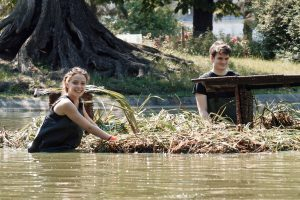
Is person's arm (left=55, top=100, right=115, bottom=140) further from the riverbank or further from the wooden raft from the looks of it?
the riverbank

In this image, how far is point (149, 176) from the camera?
1006cm

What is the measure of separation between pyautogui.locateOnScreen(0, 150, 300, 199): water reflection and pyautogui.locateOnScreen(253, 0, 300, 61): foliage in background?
95.3ft

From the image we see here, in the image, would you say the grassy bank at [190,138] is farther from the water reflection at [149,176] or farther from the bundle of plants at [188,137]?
the water reflection at [149,176]

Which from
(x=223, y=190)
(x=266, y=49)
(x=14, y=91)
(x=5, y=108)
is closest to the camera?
(x=223, y=190)

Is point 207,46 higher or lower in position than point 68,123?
lower

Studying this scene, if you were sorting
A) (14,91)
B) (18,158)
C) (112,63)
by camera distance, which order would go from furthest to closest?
(112,63), (14,91), (18,158)

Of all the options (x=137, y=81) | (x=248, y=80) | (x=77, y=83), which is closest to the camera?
(x=77, y=83)

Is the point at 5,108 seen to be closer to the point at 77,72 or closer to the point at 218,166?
the point at 77,72

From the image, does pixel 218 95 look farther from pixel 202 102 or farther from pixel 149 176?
pixel 149 176

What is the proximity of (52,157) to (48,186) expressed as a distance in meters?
3.13

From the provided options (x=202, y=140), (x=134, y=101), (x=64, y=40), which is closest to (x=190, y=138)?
(x=202, y=140)

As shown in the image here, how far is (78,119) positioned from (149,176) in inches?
130

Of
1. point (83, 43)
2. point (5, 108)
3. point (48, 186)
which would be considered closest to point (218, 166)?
point (48, 186)

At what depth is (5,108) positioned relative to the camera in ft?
91.5
